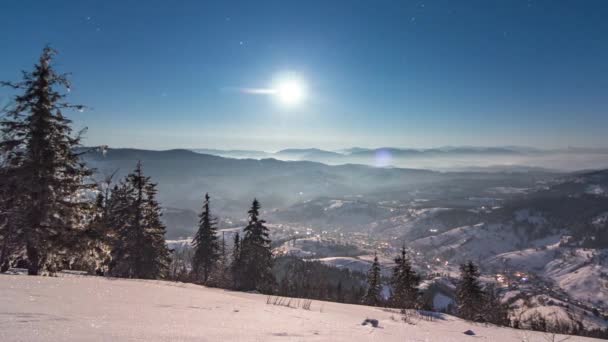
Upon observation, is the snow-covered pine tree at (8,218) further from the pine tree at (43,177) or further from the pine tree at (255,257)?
the pine tree at (255,257)

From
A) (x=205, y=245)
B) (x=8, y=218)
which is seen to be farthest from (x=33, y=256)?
(x=205, y=245)

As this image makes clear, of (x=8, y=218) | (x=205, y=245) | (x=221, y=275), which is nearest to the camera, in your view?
(x=8, y=218)

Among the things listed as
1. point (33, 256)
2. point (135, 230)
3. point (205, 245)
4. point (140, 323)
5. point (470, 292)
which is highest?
point (140, 323)

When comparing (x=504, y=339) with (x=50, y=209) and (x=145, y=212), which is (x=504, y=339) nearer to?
(x=50, y=209)

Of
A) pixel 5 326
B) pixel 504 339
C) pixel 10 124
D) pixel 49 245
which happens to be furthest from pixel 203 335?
pixel 10 124

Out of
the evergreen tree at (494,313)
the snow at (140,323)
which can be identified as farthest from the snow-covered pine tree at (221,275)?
the snow at (140,323)

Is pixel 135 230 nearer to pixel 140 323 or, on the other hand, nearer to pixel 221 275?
pixel 221 275
